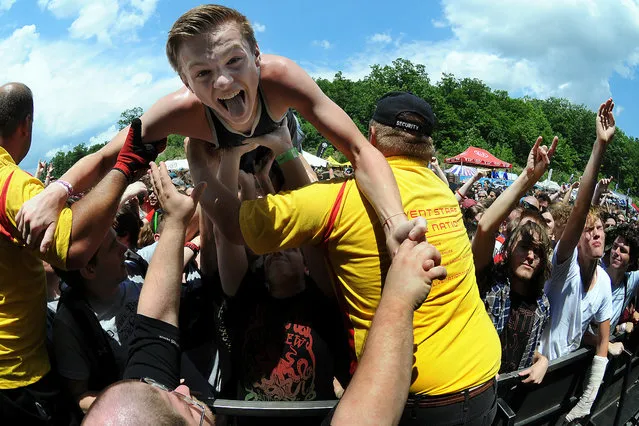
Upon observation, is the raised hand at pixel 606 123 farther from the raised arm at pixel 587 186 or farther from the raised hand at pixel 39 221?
the raised hand at pixel 39 221

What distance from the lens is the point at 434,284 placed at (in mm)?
1935

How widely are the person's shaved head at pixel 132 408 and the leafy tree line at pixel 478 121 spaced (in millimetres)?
50431

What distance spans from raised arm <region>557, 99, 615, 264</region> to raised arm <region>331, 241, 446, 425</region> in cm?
181

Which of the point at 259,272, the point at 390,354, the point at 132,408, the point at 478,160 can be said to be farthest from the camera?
the point at 478,160

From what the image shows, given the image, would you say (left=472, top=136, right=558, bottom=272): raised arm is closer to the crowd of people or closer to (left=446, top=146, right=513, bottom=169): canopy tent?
the crowd of people

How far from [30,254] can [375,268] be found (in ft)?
4.85

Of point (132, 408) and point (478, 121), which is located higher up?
point (478, 121)

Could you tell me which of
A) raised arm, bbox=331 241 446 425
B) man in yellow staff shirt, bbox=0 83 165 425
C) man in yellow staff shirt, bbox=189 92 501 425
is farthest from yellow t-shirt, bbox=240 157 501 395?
man in yellow staff shirt, bbox=0 83 165 425

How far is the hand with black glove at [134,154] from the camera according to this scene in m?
2.12

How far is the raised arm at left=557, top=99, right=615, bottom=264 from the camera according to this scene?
2.88 m

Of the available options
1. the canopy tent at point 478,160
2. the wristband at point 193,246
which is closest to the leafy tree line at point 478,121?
the canopy tent at point 478,160

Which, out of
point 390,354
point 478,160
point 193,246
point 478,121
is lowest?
point 390,354

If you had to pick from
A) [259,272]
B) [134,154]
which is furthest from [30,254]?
[259,272]

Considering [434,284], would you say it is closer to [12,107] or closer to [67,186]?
[67,186]
